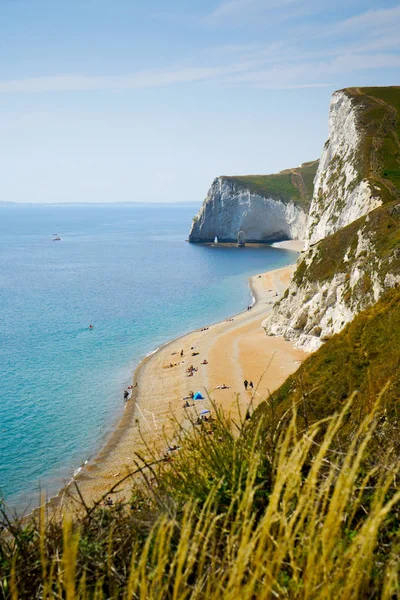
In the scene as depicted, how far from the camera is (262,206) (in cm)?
14462

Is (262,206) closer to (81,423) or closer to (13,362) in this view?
(13,362)

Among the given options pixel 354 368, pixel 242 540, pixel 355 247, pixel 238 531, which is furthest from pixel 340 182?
pixel 242 540

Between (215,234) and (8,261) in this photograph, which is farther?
(215,234)

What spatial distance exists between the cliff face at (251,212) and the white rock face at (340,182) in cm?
5379

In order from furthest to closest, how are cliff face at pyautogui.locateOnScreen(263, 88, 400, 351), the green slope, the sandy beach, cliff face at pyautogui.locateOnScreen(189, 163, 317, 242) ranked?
cliff face at pyautogui.locateOnScreen(189, 163, 317, 242) → cliff face at pyautogui.locateOnScreen(263, 88, 400, 351) → the sandy beach → the green slope

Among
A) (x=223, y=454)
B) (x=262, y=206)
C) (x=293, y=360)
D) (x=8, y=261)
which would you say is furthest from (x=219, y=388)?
(x=262, y=206)

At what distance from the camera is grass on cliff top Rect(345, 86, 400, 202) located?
175 feet

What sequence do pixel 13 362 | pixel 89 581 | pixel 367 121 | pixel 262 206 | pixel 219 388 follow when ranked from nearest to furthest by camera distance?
pixel 89 581, pixel 219 388, pixel 13 362, pixel 367 121, pixel 262 206

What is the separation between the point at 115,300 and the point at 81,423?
42779 millimetres

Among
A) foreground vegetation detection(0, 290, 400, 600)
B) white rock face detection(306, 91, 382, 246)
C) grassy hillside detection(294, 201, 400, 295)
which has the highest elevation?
white rock face detection(306, 91, 382, 246)

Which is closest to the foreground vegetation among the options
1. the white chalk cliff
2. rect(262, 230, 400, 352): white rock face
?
rect(262, 230, 400, 352): white rock face

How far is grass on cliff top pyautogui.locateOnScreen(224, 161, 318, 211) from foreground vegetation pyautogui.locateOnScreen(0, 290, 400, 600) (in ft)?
458

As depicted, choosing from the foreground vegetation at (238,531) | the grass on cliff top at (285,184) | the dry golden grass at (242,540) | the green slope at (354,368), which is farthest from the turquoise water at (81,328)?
the grass on cliff top at (285,184)

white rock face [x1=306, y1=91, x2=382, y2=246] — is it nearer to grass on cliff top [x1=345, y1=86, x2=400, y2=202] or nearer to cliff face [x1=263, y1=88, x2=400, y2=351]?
cliff face [x1=263, y1=88, x2=400, y2=351]
